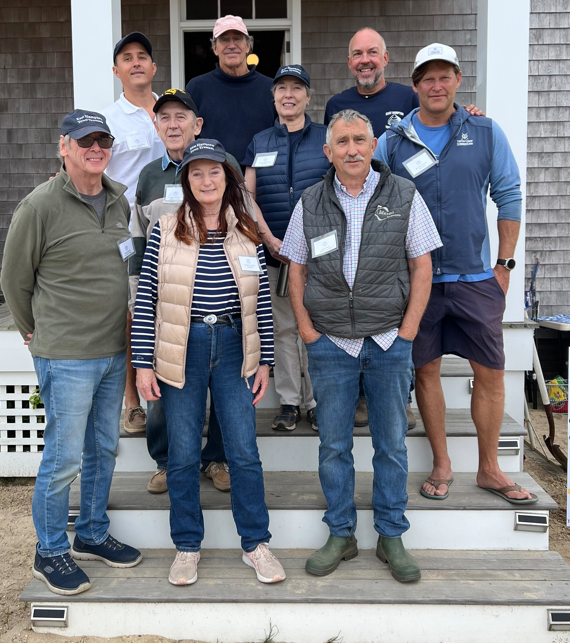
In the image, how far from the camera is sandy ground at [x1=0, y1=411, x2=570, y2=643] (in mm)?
2402

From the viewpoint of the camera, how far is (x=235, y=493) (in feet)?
7.84

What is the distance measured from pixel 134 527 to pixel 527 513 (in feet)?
5.44

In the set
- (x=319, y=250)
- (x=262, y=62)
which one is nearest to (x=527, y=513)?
(x=319, y=250)

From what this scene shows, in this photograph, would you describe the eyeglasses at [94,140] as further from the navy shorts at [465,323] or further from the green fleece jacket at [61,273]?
the navy shorts at [465,323]

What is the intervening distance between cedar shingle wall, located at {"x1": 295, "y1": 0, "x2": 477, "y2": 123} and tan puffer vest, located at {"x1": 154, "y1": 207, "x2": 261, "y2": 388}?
371 centimetres

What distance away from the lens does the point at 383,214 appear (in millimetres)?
2270

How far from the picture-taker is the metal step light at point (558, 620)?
2297 millimetres

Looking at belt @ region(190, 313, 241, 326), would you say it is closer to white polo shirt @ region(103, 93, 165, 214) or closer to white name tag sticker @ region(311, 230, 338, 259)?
white name tag sticker @ region(311, 230, 338, 259)

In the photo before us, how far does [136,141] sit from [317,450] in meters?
1.72

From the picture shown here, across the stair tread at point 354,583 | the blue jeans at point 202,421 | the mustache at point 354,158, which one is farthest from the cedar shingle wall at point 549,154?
the blue jeans at point 202,421

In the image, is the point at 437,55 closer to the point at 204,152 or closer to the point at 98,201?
the point at 204,152

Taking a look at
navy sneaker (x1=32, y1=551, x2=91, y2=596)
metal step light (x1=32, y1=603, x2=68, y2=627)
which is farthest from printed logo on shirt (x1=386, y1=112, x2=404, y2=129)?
metal step light (x1=32, y1=603, x2=68, y2=627)

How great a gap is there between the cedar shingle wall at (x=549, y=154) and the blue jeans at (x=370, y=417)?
3796 millimetres

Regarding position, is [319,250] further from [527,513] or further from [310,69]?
[310,69]
